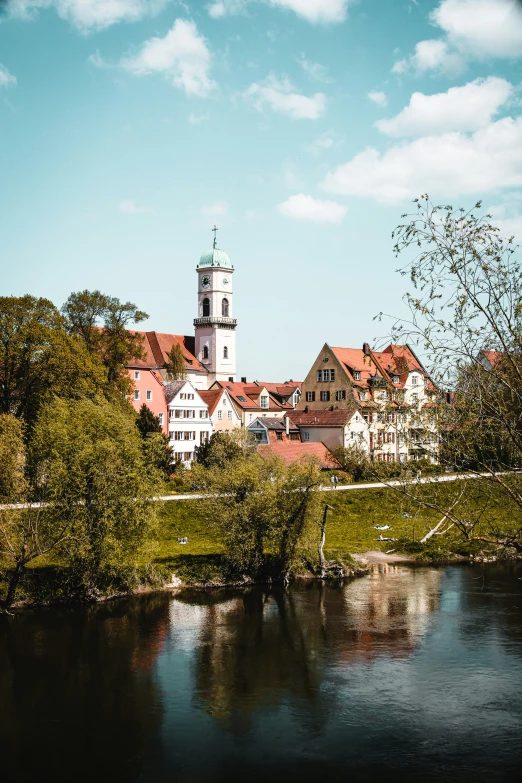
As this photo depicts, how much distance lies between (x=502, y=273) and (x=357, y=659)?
1759 centimetres

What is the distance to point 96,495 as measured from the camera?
110 ft

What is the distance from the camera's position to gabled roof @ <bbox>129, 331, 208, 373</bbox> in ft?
263

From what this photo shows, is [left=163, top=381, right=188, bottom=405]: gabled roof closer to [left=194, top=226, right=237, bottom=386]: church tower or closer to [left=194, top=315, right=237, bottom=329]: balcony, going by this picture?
[left=194, top=226, right=237, bottom=386]: church tower

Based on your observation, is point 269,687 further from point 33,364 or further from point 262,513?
point 33,364

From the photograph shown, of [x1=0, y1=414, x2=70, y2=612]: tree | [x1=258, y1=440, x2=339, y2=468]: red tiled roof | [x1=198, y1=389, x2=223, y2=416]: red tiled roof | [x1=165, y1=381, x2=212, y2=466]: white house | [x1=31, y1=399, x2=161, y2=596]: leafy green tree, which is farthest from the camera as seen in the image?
[x1=198, y1=389, x2=223, y2=416]: red tiled roof

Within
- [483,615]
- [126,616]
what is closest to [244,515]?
[126,616]

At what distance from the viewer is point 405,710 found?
21.7 meters

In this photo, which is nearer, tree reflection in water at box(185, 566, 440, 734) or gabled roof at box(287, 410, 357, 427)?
tree reflection in water at box(185, 566, 440, 734)

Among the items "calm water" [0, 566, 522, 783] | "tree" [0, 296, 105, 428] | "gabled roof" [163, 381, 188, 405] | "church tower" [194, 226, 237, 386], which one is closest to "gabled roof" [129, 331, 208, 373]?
"church tower" [194, 226, 237, 386]

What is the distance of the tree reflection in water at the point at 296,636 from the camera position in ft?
77.0

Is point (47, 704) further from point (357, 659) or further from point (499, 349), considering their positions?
point (499, 349)

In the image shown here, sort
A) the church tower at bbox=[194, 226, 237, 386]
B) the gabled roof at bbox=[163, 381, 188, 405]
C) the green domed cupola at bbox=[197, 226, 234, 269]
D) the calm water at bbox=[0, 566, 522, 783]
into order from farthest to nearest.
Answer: the green domed cupola at bbox=[197, 226, 234, 269]
the church tower at bbox=[194, 226, 237, 386]
the gabled roof at bbox=[163, 381, 188, 405]
the calm water at bbox=[0, 566, 522, 783]

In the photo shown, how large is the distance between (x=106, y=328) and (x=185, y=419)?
48.2 feet

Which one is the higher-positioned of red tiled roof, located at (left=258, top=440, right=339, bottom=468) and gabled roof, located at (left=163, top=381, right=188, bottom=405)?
gabled roof, located at (left=163, top=381, right=188, bottom=405)
